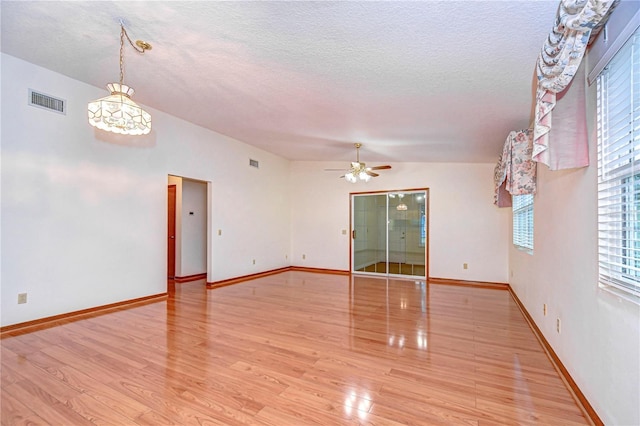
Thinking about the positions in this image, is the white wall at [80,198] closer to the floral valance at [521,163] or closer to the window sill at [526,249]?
the floral valance at [521,163]

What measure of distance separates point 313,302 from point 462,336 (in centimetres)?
218

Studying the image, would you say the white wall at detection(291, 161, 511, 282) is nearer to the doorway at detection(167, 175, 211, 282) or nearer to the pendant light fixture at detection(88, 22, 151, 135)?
the doorway at detection(167, 175, 211, 282)

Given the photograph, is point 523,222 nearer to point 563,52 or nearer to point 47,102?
point 563,52

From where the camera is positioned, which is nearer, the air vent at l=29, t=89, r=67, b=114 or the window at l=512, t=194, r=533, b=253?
the air vent at l=29, t=89, r=67, b=114

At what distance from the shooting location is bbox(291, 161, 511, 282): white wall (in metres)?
6.10

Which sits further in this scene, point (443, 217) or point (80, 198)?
point (443, 217)

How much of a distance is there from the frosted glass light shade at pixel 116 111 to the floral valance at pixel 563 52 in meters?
3.07

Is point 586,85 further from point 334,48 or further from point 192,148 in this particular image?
point 192,148

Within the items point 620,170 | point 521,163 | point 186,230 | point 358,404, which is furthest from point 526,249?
point 186,230

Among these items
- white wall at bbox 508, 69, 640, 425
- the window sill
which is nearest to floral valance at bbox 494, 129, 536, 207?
white wall at bbox 508, 69, 640, 425

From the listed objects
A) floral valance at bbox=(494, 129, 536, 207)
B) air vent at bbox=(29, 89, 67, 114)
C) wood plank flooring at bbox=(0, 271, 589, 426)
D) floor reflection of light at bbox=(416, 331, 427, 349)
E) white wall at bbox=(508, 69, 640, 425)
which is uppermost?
air vent at bbox=(29, 89, 67, 114)

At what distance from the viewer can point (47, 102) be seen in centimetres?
354

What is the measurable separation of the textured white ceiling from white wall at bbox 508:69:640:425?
814mm

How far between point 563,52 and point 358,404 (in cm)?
243
